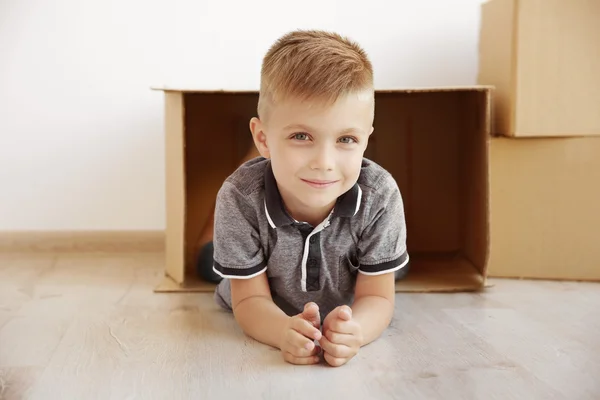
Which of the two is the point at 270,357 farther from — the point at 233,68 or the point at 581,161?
the point at 233,68

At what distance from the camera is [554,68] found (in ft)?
4.03

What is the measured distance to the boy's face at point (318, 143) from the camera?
2.84 feet

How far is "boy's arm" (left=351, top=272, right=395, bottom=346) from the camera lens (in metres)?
0.95

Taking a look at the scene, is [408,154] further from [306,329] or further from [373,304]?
[306,329]

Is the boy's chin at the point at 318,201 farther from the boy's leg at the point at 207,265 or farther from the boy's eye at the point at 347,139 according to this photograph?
the boy's leg at the point at 207,265

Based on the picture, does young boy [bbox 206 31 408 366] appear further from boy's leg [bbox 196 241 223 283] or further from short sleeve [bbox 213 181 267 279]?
boy's leg [bbox 196 241 223 283]

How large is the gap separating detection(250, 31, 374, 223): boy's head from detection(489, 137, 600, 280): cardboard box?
19.1 inches

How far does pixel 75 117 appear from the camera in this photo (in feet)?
5.22

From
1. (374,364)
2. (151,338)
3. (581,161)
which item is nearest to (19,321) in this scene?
(151,338)

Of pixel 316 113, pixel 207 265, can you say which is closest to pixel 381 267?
pixel 316 113

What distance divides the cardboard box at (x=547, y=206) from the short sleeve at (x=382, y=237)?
0.36 meters

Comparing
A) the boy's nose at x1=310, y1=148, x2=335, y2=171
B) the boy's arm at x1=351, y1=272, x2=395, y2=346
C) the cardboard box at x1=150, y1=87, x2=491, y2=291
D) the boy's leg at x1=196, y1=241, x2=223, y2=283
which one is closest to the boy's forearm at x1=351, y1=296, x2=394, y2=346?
the boy's arm at x1=351, y1=272, x2=395, y2=346

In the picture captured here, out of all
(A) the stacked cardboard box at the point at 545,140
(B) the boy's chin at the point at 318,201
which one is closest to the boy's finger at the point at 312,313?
(B) the boy's chin at the point at 318,201

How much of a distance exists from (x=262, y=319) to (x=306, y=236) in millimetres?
134
